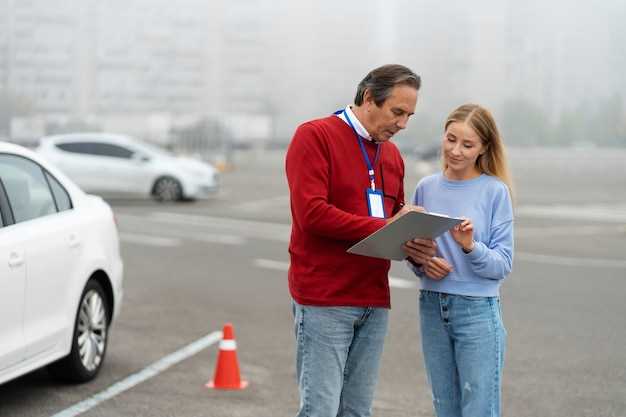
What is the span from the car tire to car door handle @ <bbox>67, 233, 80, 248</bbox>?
1.01 feet

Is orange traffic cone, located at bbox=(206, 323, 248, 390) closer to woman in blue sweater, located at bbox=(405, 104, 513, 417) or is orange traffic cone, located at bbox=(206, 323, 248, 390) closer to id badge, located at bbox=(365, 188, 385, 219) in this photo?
woman in blue sweater, located at bbox=(405, 104, 513, 417)

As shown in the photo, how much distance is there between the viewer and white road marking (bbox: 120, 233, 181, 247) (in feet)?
48.5

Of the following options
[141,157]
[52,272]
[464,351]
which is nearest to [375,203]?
[464,351]

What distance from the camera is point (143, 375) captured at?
22.5 feet

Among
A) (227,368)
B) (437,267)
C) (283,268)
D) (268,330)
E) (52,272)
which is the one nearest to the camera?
(437,267)

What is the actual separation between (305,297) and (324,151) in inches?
20.9

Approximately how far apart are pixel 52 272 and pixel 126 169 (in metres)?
16.6

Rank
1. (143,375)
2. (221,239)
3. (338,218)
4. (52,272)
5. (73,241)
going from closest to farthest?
(338,218)
(52,272)
(73,241)
(143,375)
(221,239)

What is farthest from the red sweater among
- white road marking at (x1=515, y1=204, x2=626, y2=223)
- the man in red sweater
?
white road marking at (x1=515, y1=204, x2=626, y2=223)

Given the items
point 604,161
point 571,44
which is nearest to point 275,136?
point 571,44

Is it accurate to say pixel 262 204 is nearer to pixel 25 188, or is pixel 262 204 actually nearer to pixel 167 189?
pixel 167 189

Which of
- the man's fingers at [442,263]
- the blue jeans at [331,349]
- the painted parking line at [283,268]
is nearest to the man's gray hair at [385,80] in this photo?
the man's fingers at [442,263]

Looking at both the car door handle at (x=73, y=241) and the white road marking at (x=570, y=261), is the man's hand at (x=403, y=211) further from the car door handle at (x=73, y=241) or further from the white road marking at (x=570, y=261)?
the white road marking at (x=570, y=261)

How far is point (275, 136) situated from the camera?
119125 millimetres
